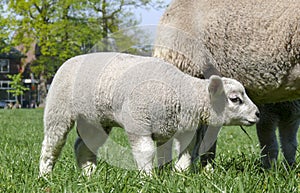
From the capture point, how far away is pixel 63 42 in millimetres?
29672

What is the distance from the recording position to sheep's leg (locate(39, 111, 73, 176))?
11.4ft

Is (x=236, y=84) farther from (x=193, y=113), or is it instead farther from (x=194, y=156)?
(x=194, y=156)

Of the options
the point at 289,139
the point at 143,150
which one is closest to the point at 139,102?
the point at 143,150

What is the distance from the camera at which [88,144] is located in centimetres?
362

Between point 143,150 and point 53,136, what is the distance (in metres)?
0.76

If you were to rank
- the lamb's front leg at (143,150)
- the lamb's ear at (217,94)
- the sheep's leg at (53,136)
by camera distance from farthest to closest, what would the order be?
the sheep's leg at (53,136) → the lamb's ear at (217,94) → the lamb's front leg at (143,150)

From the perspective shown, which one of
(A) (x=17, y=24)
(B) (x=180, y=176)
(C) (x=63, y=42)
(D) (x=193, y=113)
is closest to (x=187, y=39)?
(D) (x=193, y=113)

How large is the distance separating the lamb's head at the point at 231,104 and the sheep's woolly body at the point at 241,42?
453 millimetres

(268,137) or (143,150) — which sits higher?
(143,150)

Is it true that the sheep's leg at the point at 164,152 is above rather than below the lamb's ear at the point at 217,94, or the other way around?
below

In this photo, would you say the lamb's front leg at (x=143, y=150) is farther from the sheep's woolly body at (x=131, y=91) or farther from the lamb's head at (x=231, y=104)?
the lamb's head at (x=231, y=104)

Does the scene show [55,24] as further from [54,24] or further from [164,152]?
[164,152]

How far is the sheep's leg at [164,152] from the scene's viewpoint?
11.1ft

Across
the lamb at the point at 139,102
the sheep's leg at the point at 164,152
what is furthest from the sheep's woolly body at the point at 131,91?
the sheep's leg at the point at 164,152
